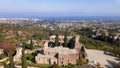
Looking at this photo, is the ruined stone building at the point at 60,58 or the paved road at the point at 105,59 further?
A: the paved road at the point at 105,59

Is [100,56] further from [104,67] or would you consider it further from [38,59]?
[38,59]

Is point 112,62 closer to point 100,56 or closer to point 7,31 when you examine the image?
point 100,56

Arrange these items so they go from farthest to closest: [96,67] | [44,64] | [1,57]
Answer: [1,57] → [44,64] → [96,67]

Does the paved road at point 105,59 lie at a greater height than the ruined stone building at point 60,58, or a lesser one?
lesser

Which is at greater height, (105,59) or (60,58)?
(60,58)

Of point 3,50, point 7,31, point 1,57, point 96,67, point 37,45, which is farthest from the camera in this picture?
point 7,31

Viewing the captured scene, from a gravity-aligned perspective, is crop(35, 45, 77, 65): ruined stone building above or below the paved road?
above

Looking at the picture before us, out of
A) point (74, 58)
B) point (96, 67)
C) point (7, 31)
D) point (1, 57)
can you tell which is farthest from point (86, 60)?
point (7, 31)

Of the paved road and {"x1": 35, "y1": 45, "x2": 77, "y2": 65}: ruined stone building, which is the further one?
the paved road

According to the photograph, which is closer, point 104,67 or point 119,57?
point 104,67

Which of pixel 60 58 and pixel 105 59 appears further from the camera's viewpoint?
pixel 105 59
